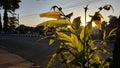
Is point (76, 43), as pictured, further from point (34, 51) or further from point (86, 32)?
point (34, 51)

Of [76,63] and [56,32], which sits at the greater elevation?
[56,32]

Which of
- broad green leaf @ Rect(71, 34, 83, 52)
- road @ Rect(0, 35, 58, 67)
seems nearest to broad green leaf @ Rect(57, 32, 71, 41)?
broad green leaf @ Rect(71, 34, 83, 52)

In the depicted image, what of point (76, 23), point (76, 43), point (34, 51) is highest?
point (76, 23)

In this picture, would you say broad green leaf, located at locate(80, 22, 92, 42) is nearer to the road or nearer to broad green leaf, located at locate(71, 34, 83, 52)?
broad green leaf, located at locate(71, 34, 83, 52)

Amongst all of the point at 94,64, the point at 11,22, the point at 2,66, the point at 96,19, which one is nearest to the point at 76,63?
the point at 94,64

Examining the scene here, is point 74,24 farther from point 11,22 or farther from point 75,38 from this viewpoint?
point 11,22

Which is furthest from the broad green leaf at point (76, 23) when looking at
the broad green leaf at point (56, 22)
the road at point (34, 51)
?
the road at point (34, 51)

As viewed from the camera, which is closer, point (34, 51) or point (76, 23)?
point (76, 23)

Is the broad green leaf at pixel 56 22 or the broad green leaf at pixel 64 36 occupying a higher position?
the broad green leaf at pixel 56 22

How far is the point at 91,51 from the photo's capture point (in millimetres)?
2199

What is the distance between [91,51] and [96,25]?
18 centimetres

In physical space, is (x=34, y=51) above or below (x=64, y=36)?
below

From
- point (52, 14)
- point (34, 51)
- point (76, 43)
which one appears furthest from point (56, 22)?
point (34, 51)

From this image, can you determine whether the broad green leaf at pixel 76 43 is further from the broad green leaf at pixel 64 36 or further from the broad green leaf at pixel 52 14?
the broad green leaf at pixel 52 14
